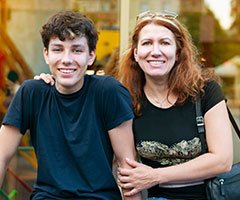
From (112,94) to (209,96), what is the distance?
0.49 m

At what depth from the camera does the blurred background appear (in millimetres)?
4941

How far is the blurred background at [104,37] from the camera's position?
16.2 ft

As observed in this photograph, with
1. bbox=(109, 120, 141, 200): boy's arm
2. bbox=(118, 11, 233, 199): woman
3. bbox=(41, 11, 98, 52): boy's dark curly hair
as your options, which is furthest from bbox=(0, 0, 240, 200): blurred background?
bbox=(41, 11, 98, 52): boy's dark curly hair

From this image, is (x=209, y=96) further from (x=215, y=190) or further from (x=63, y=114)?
(x=63, y=114)

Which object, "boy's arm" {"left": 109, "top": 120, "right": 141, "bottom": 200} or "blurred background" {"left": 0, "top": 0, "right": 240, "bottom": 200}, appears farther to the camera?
"blurred background" {"left": 0, "top": 0, "right": 240, "bottom": 200}

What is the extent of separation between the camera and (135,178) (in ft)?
9.27

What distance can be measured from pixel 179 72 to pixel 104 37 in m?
2.26

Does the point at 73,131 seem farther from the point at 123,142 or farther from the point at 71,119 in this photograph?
the point at 123,142

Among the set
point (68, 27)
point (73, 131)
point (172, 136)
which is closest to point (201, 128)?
point (172, 136)

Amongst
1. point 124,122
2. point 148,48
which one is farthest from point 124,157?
point 148,48

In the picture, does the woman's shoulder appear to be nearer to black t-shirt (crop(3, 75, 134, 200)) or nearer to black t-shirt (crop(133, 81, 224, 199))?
black t-shirt (crop(133, 81, 224, 199))

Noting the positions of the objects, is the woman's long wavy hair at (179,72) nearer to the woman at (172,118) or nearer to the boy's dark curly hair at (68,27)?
the woman at (172,118)

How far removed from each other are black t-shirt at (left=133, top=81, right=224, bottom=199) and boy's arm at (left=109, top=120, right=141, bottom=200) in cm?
12

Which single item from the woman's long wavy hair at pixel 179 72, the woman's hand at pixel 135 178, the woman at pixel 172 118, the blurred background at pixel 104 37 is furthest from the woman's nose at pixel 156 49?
the blurred background at pixel 104 37
